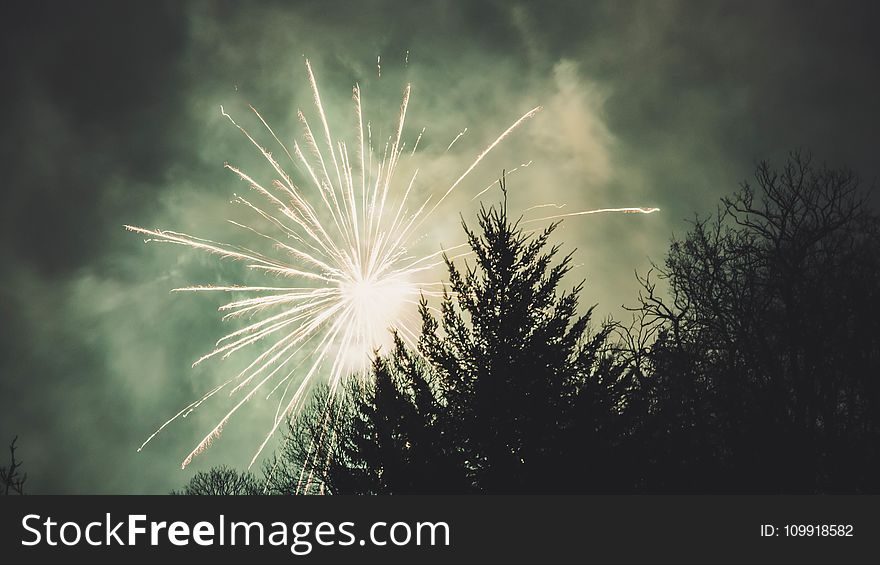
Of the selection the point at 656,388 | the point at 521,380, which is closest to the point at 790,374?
the point at 656,388

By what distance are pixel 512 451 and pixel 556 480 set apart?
0.88 metres

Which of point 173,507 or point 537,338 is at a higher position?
point 537,338

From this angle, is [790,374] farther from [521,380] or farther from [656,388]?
[521,380]

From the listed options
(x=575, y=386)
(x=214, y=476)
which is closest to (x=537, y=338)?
(x=575, y=386)

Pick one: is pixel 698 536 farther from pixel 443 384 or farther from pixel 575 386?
pixel 443 384

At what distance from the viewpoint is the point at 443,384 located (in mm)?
8305

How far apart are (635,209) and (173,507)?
34.4 feet

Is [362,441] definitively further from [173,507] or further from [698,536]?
[698,536]

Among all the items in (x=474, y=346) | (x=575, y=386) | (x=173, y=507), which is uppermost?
(x=474, y=346)

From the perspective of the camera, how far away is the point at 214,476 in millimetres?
34906

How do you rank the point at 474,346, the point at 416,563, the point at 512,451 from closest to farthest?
the point at 416,563 < the point at 512,451 < the point at 474,346

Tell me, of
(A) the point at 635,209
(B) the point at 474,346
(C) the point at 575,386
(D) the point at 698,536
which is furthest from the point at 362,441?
(A) the point at 635,209

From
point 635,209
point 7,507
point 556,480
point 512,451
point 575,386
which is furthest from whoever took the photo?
point 635,209

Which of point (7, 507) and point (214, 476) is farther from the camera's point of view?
point (214, 476)
